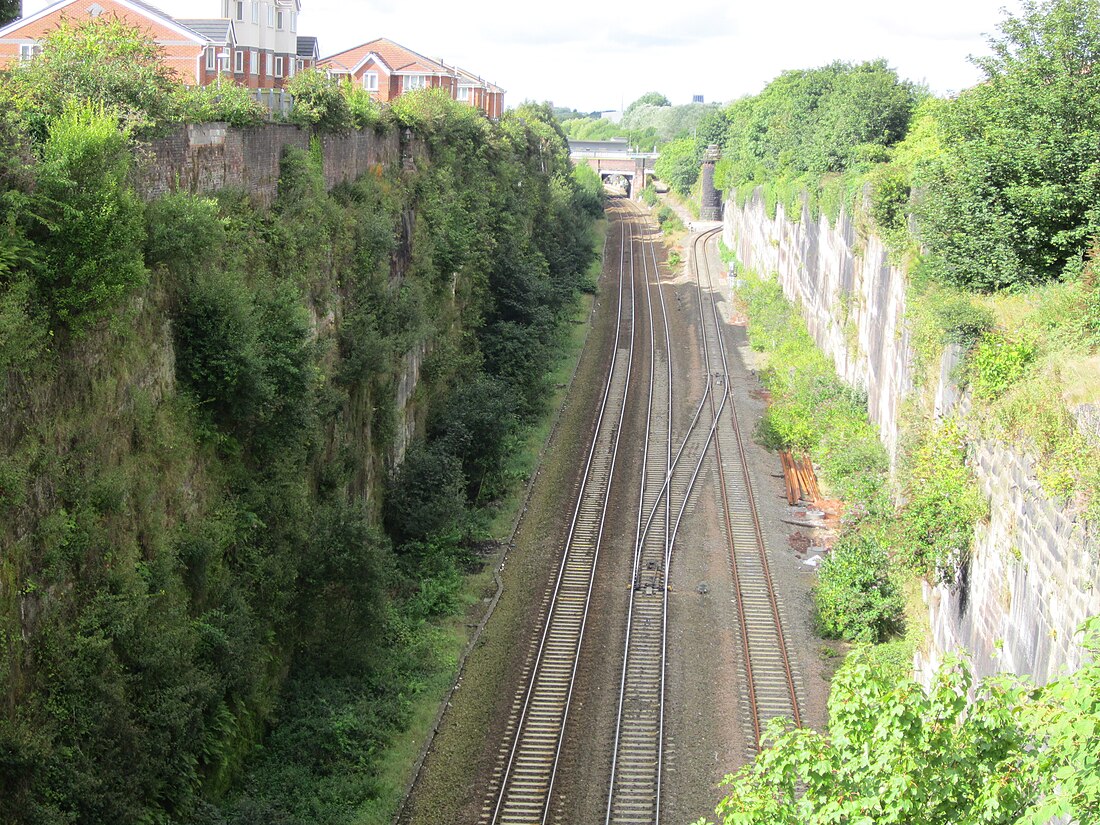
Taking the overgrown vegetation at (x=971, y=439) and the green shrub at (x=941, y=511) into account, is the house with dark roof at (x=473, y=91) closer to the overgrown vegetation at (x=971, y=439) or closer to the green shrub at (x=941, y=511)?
the overgrown vegetation at (x=971, y=439)

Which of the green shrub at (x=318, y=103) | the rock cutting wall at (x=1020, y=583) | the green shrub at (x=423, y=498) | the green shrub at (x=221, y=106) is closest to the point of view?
the rock cutting wall at (x=1020, y=583)

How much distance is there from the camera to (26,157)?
12.4m

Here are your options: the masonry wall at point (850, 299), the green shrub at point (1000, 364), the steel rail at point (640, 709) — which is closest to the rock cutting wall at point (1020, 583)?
the green shrub at point (1000, 364)

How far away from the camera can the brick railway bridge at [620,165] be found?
11512cm

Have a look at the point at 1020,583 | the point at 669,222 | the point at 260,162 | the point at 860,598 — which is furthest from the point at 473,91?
the point at 1020,583

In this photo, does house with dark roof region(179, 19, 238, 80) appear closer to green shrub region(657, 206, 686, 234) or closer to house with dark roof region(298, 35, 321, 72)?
house with dark roof region(298, 35, 321, 72)

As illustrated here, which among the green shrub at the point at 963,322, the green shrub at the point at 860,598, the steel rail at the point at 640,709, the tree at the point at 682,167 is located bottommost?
the steel rail at the point at 640,709

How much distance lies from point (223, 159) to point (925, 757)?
14026 mm

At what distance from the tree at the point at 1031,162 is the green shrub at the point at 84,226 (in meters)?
14.3

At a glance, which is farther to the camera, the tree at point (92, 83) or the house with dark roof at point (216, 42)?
the house with dark roof at point (216, 42)

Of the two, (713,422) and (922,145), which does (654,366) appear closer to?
(713,422)

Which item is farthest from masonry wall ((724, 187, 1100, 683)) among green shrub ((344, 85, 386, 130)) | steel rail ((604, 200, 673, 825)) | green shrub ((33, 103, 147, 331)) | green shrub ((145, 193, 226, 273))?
green shrub ((344, 85, 386, 130))

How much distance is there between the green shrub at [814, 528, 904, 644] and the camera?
20.0 metres

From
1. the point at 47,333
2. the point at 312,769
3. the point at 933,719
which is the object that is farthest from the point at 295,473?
the point at 933,719
